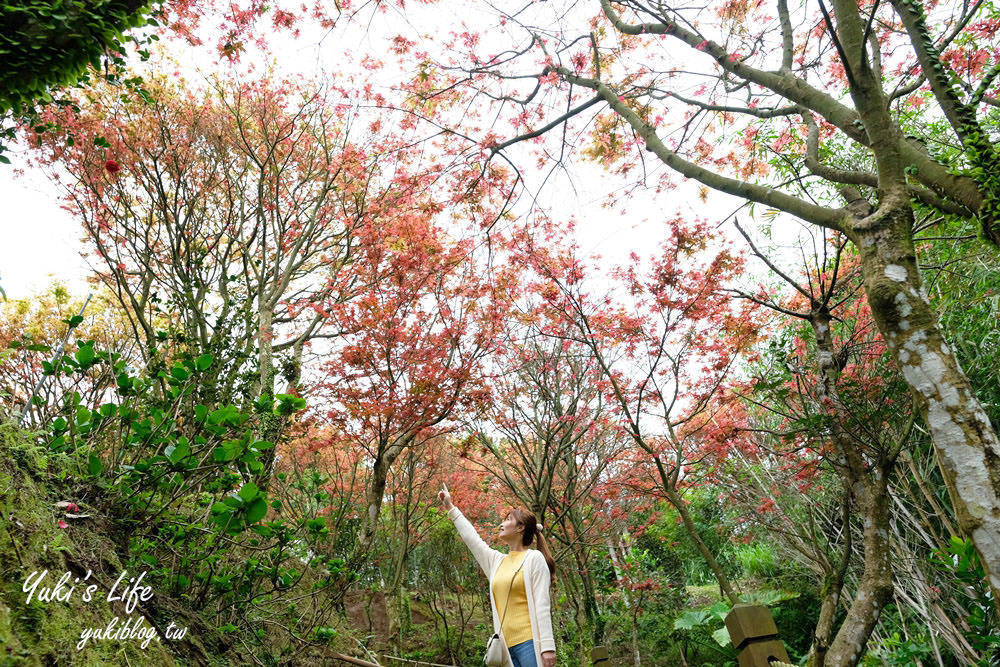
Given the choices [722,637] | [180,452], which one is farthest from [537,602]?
[722,637]

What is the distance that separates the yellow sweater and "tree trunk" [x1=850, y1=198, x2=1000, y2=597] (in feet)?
6.44

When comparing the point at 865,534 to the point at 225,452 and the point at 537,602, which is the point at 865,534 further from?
the point at 225,452

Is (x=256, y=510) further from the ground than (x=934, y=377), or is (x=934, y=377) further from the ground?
(x=934, y=377)

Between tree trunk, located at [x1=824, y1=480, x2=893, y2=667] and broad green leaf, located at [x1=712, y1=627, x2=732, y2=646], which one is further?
broad green leaf, located at [x1=712, y1=627, x2=732, y2=646]

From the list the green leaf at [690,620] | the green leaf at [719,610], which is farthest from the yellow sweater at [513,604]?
the green leaf at [719,610]

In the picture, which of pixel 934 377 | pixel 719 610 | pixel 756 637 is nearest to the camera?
pixel 934 377

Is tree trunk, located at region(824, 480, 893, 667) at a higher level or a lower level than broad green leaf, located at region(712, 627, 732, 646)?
lower

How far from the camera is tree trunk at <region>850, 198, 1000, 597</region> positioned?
2.04 metres

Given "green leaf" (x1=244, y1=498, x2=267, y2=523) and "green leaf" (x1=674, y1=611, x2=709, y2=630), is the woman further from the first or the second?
"green leaf" (x1=674, y1=611, x2=709, y2=630)

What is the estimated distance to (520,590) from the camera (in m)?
2.89

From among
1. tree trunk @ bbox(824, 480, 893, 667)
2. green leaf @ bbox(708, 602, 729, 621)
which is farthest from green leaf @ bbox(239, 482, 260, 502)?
green leaf @ bbox(708, 602, 729, 621)

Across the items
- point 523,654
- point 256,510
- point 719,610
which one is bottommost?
→ point 523,654

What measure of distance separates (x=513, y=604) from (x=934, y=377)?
2.26 m

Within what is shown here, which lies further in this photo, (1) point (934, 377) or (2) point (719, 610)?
(2) point (719, 610)
